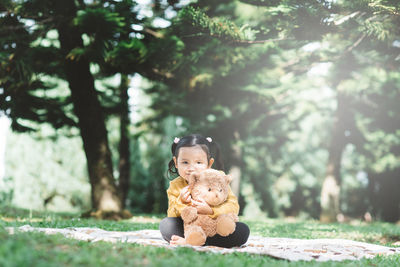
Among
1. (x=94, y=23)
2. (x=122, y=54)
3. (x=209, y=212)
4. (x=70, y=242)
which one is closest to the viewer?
(x=70, y=242)

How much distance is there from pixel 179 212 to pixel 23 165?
15.5 m

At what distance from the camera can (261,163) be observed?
79.2 ft

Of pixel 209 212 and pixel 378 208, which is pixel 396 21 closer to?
pixel 209 212

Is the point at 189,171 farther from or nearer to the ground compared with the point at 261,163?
farther from the ground

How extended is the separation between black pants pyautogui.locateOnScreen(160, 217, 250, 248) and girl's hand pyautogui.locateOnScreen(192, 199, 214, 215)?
0.33 meters

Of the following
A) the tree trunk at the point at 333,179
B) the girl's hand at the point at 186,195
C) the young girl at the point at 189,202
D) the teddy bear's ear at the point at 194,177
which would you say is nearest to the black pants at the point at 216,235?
the young girl at the point at 189,202

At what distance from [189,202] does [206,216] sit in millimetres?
272

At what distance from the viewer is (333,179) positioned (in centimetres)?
1442

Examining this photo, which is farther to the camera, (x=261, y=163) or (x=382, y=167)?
(x=261, y=163)

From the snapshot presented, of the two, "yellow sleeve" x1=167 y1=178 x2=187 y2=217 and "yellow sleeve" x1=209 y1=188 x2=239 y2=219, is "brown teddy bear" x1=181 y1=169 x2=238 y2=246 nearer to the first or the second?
"yellow sleeve" x1=209 y1=188 x2=239 y2=219

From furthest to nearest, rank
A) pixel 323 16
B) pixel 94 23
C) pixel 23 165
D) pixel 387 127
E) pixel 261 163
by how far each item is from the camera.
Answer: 1. pixel 261 163
2. pixel 23 165
3. pixel 387 127
4. pixel 94 23
5. pixel 323 16

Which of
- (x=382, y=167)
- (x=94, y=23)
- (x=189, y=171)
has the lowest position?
(x=382, y=167)


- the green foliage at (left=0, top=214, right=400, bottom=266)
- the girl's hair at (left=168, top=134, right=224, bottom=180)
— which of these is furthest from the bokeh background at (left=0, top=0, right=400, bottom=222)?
the green foliage at (left=0, top=214, right=400, bottom=266)

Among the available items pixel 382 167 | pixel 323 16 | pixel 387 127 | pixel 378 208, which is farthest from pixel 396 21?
pixel 378 208
